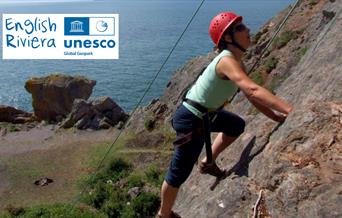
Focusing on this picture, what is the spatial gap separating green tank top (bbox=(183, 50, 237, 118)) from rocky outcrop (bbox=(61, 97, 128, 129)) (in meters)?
41.8

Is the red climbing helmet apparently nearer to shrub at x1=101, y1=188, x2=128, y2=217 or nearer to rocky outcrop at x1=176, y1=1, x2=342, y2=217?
rocky outcrop at x1=176, y1=1, x2=342, y2=217

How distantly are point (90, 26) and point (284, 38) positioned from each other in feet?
109

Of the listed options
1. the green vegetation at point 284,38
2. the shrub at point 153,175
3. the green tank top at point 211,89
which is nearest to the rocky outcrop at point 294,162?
the green tank top at point 211,89

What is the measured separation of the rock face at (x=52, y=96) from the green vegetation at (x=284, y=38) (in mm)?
34207

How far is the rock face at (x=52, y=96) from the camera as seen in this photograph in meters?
63.2

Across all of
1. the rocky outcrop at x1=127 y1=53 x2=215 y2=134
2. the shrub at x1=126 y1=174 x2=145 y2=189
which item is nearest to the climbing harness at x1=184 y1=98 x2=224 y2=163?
the shrub at x1=126 y1=174 x2=145 y2=189

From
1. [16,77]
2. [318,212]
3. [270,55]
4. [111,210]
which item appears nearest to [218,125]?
[318,212]

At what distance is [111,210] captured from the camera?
1109 inches

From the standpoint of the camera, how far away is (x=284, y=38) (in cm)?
3612

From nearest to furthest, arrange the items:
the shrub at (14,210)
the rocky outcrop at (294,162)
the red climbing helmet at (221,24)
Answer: the rocky outcrop at (294,162) → the red climbing helmet at (221,24) → the shrub at (14,210)

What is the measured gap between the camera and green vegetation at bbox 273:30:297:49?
35812mm

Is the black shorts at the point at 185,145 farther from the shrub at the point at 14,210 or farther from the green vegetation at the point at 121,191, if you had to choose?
the shrub at the point at 14,210

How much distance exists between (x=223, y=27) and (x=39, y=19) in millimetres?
71199

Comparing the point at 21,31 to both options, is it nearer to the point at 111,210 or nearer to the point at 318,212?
the point at 111,210
